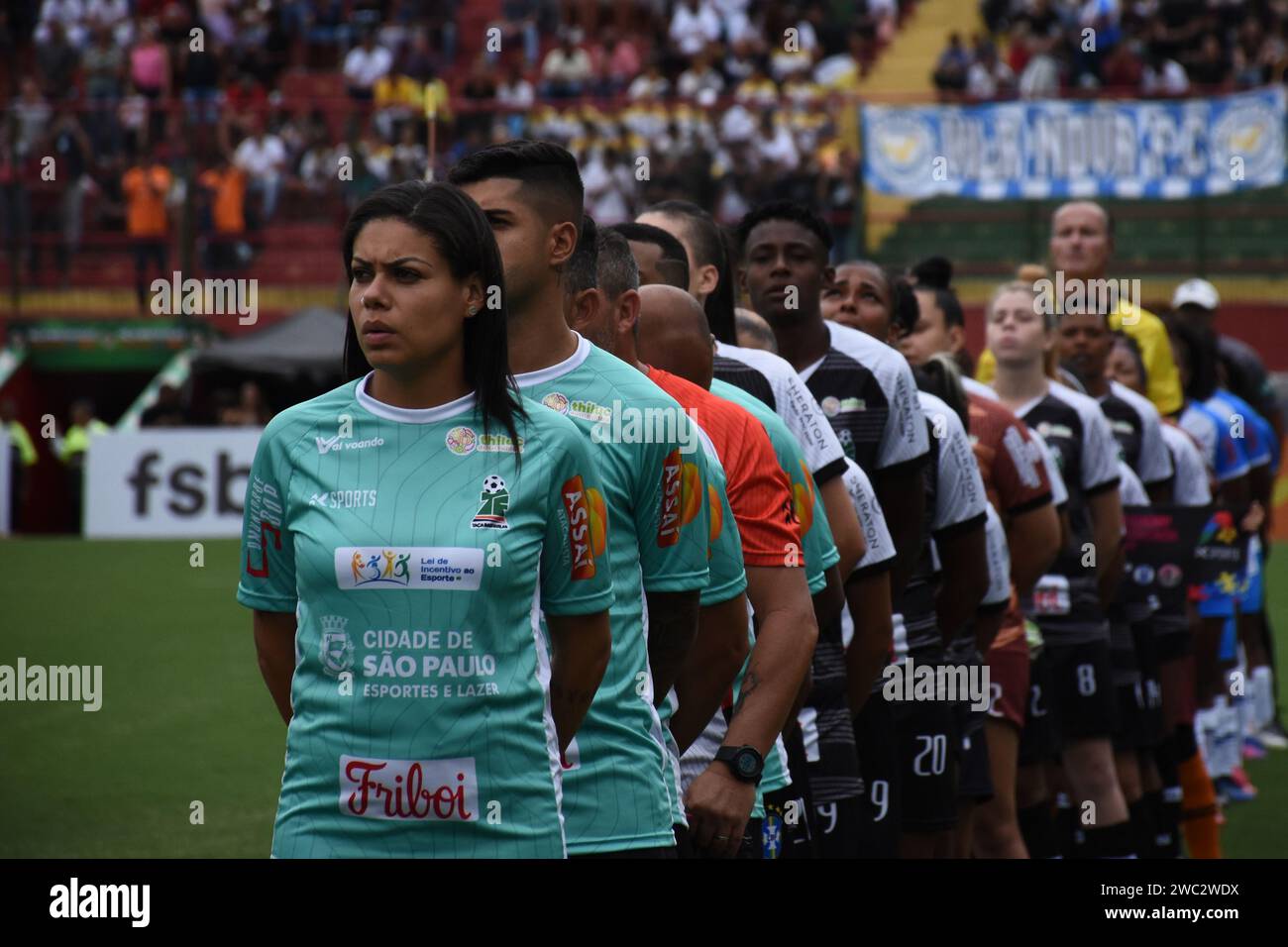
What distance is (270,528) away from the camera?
3.38 meters

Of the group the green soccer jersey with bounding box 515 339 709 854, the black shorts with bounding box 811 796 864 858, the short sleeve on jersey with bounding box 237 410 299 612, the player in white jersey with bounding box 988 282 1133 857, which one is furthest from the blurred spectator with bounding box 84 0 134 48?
the short sleeve on jersey with bounding box 237 410 299 612

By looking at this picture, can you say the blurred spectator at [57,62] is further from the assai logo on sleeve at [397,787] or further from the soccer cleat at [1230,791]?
the assai logo on sleeve at [397,787]

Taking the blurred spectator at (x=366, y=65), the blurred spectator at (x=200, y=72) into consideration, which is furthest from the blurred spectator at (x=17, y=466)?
the blurred spectator at (x=366, y=65)

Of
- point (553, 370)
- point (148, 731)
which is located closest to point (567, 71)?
point (148, 731)

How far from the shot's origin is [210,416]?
2298 cm

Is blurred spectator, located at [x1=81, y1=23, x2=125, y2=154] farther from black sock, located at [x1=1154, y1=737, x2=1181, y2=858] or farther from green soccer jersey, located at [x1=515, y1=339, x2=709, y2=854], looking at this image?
green soccer jersey, located at [x1=515, y1=339, x2=709, y2=854]

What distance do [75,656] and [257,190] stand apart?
11344 millimetres

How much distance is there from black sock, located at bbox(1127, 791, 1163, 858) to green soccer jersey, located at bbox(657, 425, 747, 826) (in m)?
4.40

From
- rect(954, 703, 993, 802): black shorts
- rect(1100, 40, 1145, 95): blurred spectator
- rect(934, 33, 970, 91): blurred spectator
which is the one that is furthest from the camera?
rect(934, 33, 970, 91): blurred spectator

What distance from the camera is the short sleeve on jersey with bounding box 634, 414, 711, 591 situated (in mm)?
3705

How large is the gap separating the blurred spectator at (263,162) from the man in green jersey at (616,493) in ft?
66.8
